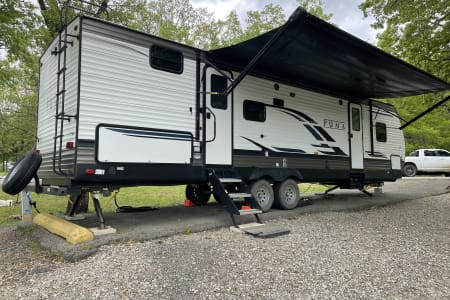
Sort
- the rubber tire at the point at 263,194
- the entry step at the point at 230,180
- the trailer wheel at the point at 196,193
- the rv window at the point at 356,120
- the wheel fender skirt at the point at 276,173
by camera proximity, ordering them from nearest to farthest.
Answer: the entry step at the point at 230,180 < the wheel fender skirt at the point at 276,173 < the rubber tire at the point at 263,194 < the trailer wheel at the point at 196,193 < the rv window at the point at 356,120

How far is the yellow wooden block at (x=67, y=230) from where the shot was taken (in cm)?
456

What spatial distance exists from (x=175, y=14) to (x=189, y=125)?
14826 mm

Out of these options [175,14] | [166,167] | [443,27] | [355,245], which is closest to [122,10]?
[166,167]

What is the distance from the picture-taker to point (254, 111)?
7141 mm

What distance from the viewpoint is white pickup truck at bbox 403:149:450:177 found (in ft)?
60.4

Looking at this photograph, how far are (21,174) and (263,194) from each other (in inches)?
174

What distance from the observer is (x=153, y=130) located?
548 centimetres

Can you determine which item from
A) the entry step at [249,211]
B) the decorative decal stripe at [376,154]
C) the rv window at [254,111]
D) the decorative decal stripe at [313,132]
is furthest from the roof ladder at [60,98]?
the decorative decal stripe at [376,154]

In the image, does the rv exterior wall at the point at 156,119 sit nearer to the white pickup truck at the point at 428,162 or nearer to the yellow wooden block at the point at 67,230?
the yellow wooden block at the point at 67,230

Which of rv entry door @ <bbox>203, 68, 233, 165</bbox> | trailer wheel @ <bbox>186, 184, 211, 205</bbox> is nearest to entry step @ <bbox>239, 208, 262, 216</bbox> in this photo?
rv entry door @ <bbox>203, 68, 233, 165</bbox>

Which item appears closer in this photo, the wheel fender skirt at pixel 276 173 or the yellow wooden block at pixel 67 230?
the yellow wooden block at pixel 67 230

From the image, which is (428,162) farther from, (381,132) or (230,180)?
(230,180)

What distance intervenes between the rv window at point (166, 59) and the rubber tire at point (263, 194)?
2794 mm

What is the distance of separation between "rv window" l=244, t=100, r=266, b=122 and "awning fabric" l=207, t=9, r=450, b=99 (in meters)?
0.64
